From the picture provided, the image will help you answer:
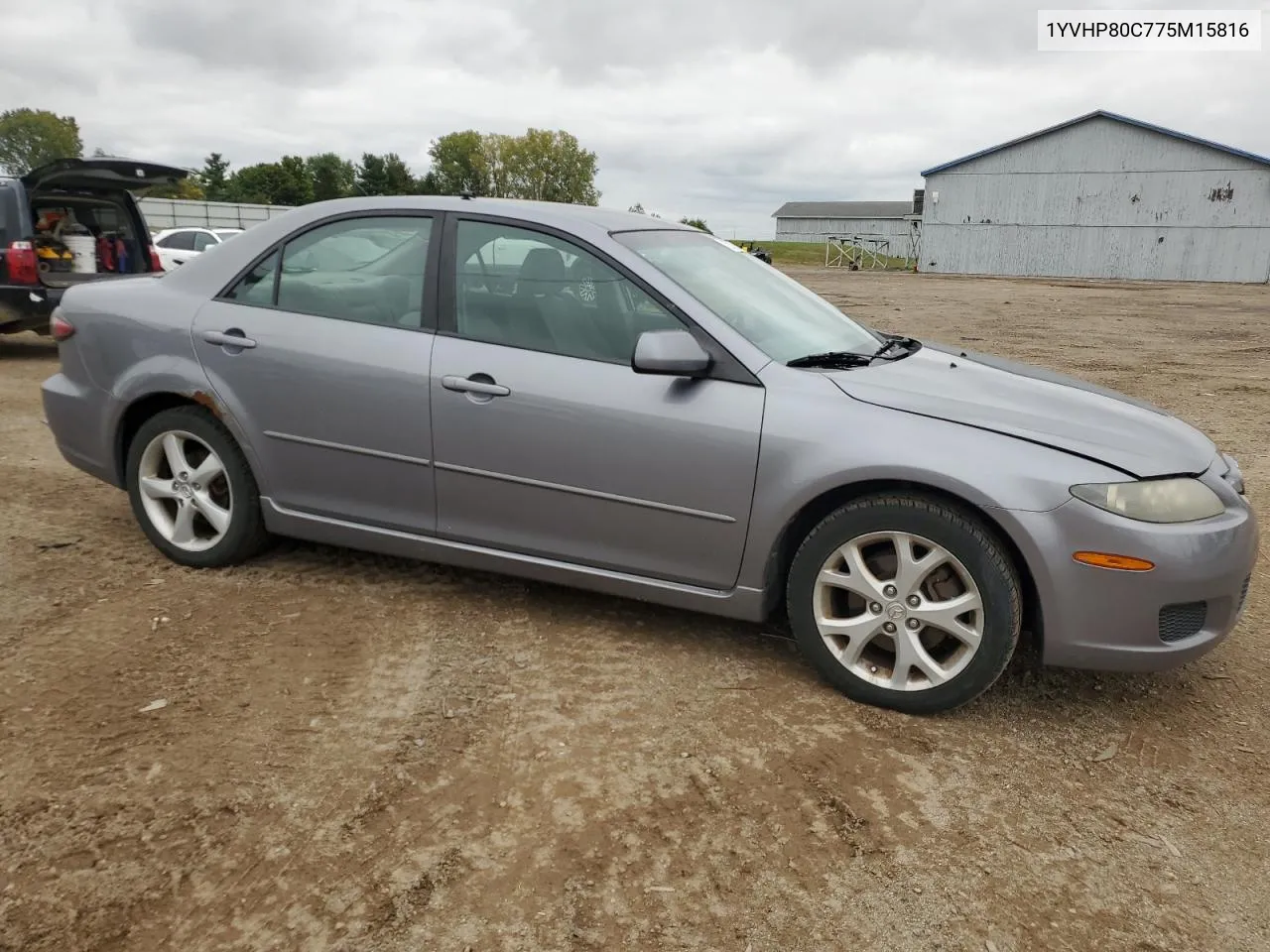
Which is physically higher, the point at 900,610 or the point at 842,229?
the point at 842,229

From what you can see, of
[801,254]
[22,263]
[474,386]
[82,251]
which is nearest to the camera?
[474,386]

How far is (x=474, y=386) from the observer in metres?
3.54

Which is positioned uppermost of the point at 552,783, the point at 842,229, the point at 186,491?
the point at 842,229

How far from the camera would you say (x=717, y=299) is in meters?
3.59

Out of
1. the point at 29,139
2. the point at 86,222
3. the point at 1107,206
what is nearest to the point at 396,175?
the point at 29,139

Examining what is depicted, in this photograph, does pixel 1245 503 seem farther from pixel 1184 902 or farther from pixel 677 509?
pixel 677 509

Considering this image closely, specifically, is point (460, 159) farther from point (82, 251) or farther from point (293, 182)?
point (82, 251)

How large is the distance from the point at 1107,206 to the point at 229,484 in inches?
1732

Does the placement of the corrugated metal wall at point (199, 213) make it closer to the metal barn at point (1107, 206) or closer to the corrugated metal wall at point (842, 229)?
the metal barn at point (1107, 206)

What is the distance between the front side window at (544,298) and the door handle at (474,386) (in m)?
0.17

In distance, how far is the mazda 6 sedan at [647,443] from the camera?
2979 mm

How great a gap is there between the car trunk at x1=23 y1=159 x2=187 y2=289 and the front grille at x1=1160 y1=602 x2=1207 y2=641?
321 inches

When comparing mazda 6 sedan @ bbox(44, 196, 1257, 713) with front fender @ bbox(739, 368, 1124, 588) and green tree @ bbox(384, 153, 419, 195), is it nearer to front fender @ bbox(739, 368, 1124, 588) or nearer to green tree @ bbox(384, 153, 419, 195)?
front fender @ bbox(739, 368, 1124, 588)

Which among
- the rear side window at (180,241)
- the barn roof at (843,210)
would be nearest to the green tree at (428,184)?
the barn roof at (843,210)
